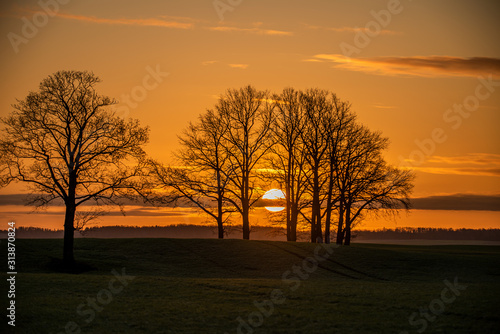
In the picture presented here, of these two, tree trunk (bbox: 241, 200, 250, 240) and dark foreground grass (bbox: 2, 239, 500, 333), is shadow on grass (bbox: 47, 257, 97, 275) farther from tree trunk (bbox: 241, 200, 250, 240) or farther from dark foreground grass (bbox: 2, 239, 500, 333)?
tree trunk (bbox: 241, 200, 250, 240)

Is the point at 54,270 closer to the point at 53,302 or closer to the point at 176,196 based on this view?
the point at 53,302

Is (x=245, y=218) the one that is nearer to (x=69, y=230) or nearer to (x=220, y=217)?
(x=220, y=217)

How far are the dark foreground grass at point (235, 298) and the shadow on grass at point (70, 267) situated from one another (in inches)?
3.6

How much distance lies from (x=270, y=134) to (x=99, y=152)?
24.5 meters

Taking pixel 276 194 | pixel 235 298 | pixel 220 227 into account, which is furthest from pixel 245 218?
pixel 235 298

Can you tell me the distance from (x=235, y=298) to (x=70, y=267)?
1861 centimetres

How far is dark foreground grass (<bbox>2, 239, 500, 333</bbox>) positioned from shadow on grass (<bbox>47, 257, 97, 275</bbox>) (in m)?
0.09

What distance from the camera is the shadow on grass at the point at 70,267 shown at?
40.1m

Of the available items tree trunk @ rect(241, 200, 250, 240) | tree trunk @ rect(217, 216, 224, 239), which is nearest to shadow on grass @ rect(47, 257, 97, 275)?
tree trunk @ rect(217, 216, 224, 239)

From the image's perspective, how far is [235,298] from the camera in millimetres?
27250

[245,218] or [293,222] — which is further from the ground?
[245,218]

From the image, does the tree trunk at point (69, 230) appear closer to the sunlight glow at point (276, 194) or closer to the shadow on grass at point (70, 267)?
the shadow on grass at point (70, 267)

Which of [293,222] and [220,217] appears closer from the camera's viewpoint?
[220,217]

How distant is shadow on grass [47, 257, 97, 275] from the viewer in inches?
1578
